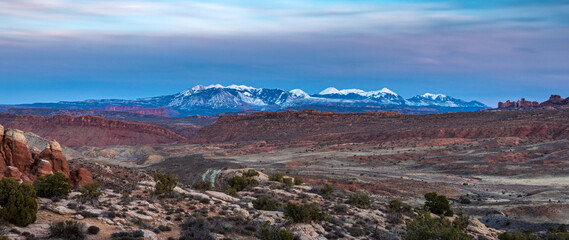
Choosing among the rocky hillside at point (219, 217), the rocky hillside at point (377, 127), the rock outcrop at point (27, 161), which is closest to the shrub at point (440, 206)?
the rocky hillside at point (219, 217)

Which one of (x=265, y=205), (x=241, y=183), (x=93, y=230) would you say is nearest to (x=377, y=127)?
(x=241, y=183)

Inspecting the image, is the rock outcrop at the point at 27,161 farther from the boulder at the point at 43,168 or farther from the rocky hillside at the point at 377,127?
the rocky hillside at the point at 377,127

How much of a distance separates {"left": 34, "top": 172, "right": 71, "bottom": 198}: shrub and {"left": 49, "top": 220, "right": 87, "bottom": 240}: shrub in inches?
153

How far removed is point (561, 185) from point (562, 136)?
46503 millimetres

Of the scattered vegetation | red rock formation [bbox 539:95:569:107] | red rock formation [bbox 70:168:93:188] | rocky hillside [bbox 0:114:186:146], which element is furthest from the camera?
red rock formation [bbox 539:95:569:107]

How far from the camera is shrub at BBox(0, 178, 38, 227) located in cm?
1119

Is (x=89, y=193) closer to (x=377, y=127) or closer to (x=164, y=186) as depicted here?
(x=164, y=186)

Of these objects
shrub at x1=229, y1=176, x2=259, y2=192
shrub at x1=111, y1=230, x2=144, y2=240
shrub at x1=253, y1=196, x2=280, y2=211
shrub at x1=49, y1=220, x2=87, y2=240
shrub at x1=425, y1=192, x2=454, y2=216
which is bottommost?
shrub at x1=425, y1=192, x2=454, y2=216

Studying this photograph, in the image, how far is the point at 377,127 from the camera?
11775 cm

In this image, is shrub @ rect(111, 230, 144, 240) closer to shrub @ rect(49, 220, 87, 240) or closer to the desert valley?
the desert valley

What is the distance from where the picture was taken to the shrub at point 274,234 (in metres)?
13.5

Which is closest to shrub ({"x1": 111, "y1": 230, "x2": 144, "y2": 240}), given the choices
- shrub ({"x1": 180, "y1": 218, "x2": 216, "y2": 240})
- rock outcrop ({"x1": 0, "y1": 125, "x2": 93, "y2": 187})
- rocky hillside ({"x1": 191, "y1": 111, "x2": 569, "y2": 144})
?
shrub ({"x1": 180, "y1": 218, "x2": 216, "y2": 240})

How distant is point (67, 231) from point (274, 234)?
20.2 ft

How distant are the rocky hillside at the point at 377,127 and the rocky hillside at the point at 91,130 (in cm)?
2005
